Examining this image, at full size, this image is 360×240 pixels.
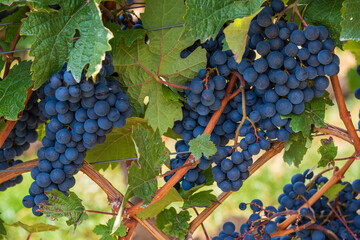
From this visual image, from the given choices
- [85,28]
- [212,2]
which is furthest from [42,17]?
[212,2]

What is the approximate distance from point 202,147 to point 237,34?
222 millimetres

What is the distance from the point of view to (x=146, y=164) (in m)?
0.81

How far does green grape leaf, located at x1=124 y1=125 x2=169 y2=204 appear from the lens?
0.80 meters

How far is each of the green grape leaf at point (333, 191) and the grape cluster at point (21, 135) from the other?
695mm

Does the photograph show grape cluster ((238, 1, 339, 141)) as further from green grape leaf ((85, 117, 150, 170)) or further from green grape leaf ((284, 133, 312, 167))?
green grape leaf ((85, 117, 150, 170))

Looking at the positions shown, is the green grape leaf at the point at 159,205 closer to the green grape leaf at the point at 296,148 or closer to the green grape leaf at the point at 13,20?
the green grape leaf at the point at 296,148

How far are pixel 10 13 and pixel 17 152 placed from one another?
342mm

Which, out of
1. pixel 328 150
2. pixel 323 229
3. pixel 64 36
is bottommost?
pixel 323 229

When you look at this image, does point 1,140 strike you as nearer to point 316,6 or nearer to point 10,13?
point 10,13

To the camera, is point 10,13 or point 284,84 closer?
point 284,84

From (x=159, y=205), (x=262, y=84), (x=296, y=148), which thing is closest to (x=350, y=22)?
(x=262, y=84)

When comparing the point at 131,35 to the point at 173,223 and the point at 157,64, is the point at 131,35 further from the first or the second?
the point at 173,223

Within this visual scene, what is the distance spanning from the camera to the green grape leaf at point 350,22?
730mm

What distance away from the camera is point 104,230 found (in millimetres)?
881
